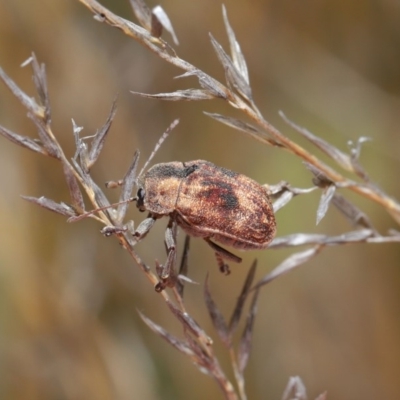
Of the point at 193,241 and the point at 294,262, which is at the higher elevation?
the point at 193,241

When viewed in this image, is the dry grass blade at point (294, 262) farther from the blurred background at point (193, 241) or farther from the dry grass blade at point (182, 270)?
the blurred background at point (193, 241)

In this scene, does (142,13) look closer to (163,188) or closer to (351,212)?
(163,188)

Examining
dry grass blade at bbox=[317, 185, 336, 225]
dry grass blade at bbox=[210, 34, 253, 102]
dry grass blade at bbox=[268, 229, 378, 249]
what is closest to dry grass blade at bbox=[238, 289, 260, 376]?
dry grass blade at bbox=[268, 229, 378, 249]

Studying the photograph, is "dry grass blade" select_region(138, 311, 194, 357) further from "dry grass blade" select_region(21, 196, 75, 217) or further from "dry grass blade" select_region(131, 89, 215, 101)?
"dry grass blade" select_region(131, 89, 215, 101)

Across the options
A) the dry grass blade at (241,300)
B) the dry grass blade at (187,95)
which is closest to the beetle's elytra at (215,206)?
the dry grass blade at (241,300)

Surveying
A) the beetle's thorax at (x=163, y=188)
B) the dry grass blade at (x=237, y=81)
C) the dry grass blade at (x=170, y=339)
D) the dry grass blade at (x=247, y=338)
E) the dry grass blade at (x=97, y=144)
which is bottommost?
the dry grass blade at (x=247, y=338)

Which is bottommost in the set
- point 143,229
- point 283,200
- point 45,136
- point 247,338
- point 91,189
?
point 247,338

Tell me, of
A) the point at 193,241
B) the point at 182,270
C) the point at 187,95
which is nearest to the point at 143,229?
the point at 182,270
